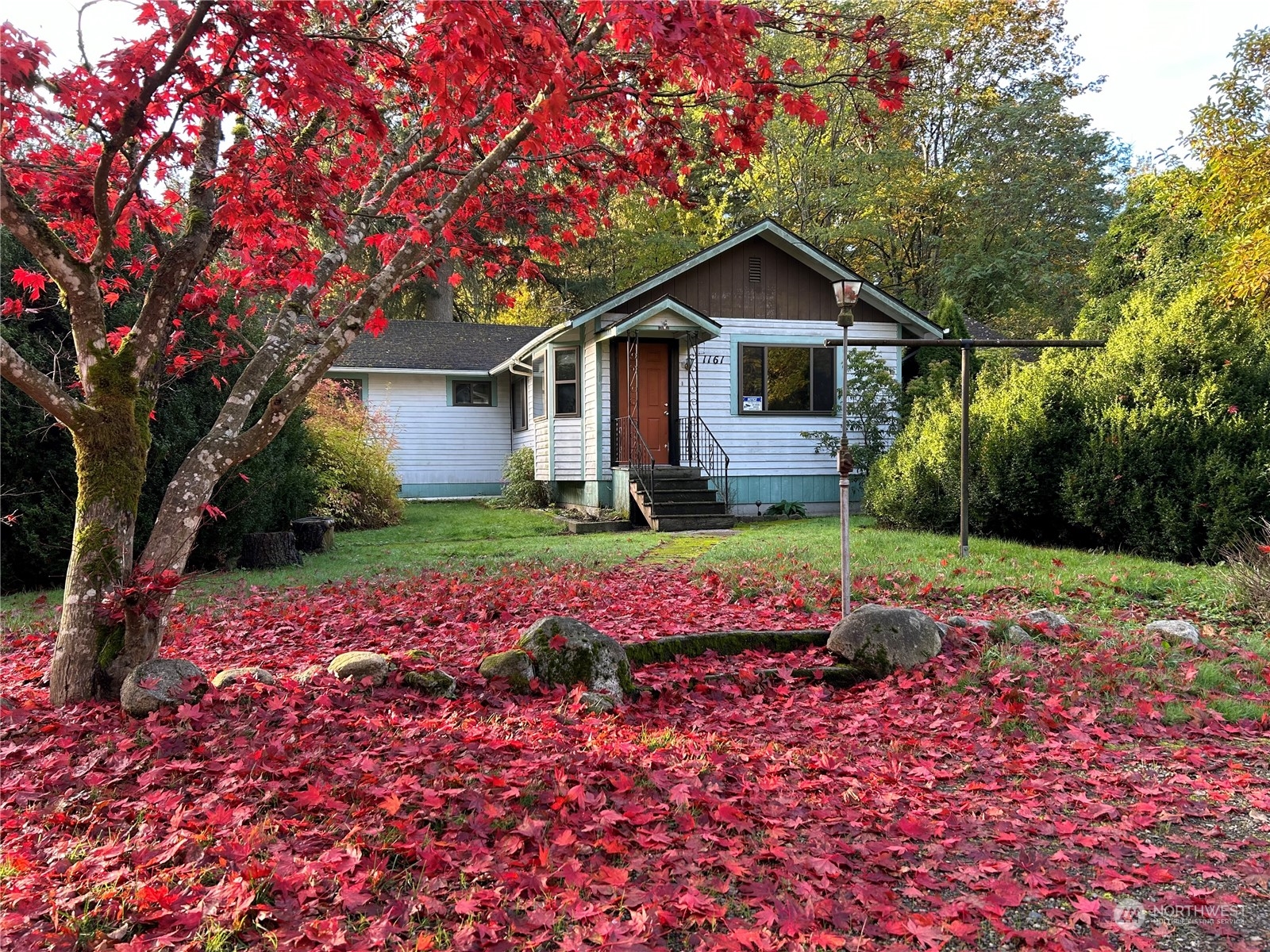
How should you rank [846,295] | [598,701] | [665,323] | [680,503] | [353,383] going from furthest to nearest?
[353,383]
[665,323]
[680,503]
[846,295]
[598,701]

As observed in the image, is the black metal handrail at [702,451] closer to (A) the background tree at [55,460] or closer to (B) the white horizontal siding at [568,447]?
(B) the white horizontal siding at [568,447]

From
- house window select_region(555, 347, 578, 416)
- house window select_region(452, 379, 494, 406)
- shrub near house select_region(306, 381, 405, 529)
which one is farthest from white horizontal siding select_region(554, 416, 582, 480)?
house window select_region(452, 379, 494, 406)

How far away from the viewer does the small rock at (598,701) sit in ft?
15.5

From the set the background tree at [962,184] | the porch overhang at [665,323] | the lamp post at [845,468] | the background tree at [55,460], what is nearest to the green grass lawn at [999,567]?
the lamp post at [845,468]

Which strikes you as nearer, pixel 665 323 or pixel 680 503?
pixel 680 503

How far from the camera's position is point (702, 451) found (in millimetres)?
Answer: 16094

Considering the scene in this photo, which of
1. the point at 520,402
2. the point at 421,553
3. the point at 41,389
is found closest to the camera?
the point at 41,389

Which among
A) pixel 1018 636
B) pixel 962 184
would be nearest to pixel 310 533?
pixel 1018 636

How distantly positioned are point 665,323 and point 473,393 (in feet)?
29.2

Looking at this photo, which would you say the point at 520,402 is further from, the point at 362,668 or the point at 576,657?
the point at 362,668

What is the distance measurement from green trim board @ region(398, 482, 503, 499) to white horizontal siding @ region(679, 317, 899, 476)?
300 inches

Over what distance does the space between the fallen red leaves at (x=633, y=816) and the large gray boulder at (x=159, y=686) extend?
0.35 feet

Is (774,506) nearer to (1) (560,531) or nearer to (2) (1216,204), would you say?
(1) (560,531)

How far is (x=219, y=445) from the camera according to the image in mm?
4781
